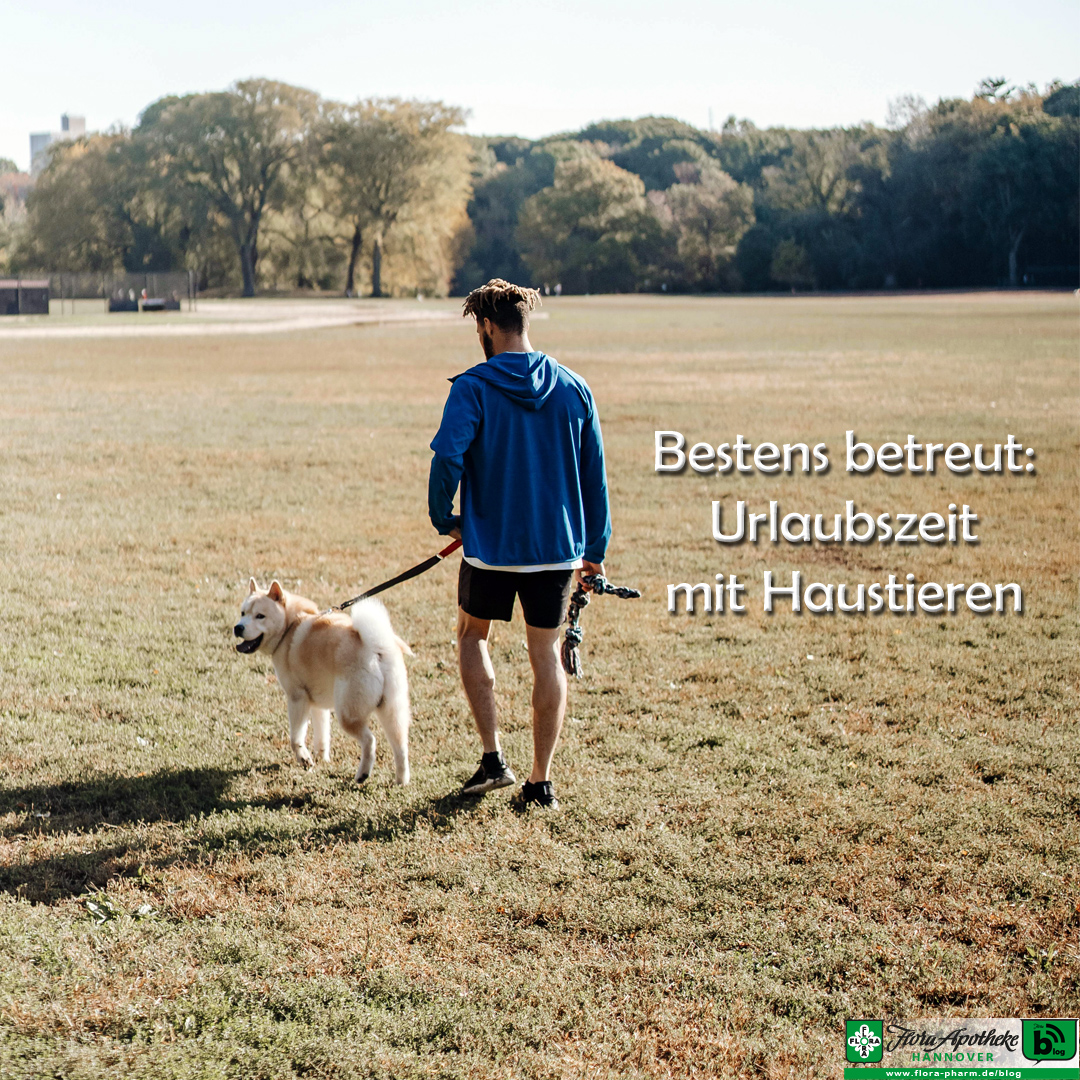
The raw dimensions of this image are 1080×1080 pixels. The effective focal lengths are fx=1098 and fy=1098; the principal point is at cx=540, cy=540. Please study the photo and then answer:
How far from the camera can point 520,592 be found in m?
4.45

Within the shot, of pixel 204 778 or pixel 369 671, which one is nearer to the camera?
pixel 369 671

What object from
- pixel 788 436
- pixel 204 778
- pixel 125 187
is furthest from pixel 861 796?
pixel 125 187

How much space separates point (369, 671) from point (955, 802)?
2547 mm

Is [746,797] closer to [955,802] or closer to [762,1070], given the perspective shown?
[955,802]

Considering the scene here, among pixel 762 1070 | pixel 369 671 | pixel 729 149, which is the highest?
pixel 729 149

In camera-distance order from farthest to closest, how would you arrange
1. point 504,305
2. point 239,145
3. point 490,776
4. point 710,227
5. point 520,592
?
point 710,227 → point 239,145 → point 490,776 → point 520,592 → point 504,305

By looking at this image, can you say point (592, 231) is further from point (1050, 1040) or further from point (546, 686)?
point (1050, 1040)

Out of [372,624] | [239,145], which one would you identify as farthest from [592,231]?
[372,624]

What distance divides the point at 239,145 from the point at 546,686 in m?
79.5

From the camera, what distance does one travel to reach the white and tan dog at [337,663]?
178 inches

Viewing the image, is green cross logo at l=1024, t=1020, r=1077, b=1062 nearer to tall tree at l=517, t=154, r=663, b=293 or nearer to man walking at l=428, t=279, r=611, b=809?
man walking at l=428, t=279, r=611, b=809

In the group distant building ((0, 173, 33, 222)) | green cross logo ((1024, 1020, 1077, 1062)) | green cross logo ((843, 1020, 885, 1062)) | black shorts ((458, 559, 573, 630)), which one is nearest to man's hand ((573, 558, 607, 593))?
black shorts ((458, 559, 573, 630))

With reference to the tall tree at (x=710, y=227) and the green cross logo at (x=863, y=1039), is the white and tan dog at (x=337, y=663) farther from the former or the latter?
the tall tree at (x=710, y=227)

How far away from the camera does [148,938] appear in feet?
11.9
